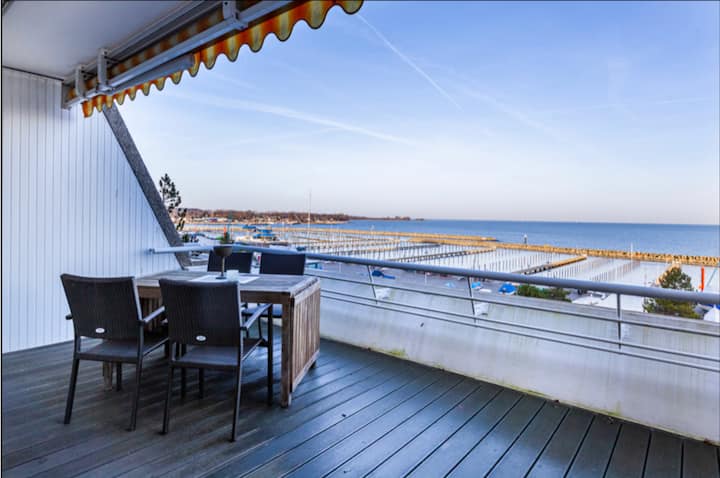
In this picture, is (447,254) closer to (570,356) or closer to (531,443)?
(570,356)

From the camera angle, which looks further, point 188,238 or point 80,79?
point 188,238

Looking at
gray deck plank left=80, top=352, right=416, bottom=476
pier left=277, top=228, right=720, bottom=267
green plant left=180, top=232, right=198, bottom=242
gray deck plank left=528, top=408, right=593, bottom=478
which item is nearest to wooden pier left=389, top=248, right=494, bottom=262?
pier left=277, top=228, right=720, bottom=267

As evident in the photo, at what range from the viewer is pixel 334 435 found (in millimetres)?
2385

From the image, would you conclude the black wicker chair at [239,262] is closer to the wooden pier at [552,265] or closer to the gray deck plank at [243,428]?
the gray deck plank at [243,428]

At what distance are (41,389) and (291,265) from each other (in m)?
2.15

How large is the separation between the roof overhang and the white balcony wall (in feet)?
8.11

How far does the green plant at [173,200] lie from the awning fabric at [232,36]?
200 cm

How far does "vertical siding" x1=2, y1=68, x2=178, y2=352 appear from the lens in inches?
142

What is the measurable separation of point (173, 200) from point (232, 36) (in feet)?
12.0

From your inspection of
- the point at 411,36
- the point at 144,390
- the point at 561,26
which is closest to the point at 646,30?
the point at 561,26

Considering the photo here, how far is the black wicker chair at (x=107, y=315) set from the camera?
2.36 metres

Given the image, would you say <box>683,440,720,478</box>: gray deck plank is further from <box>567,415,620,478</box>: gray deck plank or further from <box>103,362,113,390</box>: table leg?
<box>103,362,113,390</box>: table leg

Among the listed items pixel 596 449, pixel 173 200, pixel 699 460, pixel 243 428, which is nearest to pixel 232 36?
pixel 243 428

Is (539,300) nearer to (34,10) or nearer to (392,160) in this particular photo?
(34,10)
